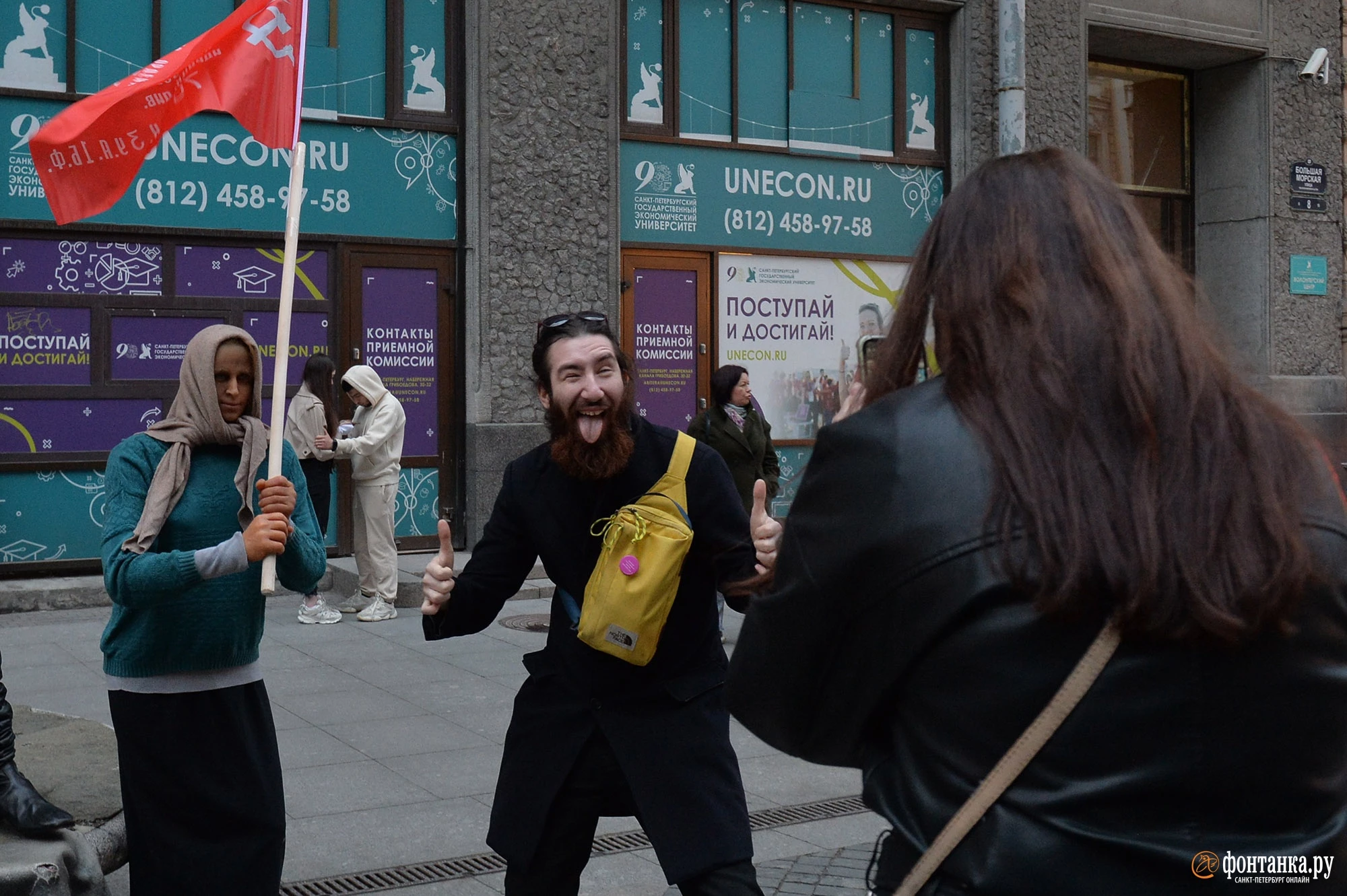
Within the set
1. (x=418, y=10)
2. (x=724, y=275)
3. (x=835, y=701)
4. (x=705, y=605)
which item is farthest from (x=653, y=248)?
(x=835, y=701)

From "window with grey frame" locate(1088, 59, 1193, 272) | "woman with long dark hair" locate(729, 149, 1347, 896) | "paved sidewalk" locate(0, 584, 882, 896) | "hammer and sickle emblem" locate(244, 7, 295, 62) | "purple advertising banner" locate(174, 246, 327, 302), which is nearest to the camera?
"woman with long dark hair" locate(729, 149, 1347, 896)

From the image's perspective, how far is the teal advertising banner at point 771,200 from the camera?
521 inches

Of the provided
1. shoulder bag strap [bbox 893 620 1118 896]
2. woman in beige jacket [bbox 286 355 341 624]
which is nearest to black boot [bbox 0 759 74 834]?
shoulder bag strap [bbox 893 620 1118 896]

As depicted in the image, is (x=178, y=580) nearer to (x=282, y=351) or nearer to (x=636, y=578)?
(x=282, y=351)

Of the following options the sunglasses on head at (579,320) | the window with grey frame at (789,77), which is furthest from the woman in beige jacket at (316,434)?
the sunglasses on head at (579,320)

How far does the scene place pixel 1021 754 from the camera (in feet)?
5.17

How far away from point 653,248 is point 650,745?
10.3 metres

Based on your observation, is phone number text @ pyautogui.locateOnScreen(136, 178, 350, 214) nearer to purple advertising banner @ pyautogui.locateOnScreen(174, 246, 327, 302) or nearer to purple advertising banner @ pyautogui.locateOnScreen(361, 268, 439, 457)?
purple advertising banner @ pyautogui.locateOnScreen(174, 246, 327, 302)

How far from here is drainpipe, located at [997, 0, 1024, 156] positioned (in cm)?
1305

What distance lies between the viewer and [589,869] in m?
5.00

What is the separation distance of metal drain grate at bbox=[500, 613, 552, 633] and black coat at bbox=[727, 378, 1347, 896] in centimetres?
827

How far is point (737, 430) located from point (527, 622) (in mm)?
2201

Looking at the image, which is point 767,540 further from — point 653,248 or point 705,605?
point 653,248

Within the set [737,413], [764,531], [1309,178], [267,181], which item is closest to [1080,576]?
[764,531]
